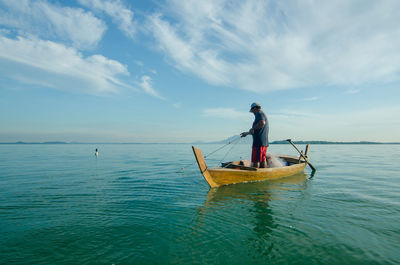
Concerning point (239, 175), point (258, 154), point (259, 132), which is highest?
point (259, 132)

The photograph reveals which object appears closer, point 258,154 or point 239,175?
point 239,175

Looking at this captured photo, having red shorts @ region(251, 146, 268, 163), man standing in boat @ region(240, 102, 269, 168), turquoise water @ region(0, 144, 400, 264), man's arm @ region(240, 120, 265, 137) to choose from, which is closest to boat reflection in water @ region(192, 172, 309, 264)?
turquoise water @ region(0, 144, 400, 264)

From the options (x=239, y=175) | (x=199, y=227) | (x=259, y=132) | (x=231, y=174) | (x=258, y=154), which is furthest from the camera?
(x=258, y=154)

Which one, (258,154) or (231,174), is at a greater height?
(258,154)

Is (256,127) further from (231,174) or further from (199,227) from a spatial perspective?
(199,227)

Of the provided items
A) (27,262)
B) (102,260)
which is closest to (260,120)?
(102,260)

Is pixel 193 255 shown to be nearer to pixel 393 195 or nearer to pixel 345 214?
pixel 345 214

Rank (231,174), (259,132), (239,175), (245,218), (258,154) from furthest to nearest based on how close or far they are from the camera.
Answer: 1. (258,154)
2. (259,132)
3. (239,175)
4. (231,174)
5. (245,218)

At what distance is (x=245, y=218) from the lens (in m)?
5.68

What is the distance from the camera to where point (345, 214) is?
605 centimetres

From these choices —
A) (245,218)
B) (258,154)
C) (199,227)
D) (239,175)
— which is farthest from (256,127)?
(199,227)

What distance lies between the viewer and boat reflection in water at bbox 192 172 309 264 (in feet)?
13.8

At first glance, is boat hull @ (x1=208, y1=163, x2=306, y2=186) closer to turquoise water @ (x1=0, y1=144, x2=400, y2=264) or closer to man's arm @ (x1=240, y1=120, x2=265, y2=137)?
turquoise water @ (x1=0, y1=144, x2=400, y2=264)

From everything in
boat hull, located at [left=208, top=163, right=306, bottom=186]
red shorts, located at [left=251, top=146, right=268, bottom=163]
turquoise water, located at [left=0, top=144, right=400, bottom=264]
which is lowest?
turquoise water, located at [left=0, top=144, right=400, bottom=264]
